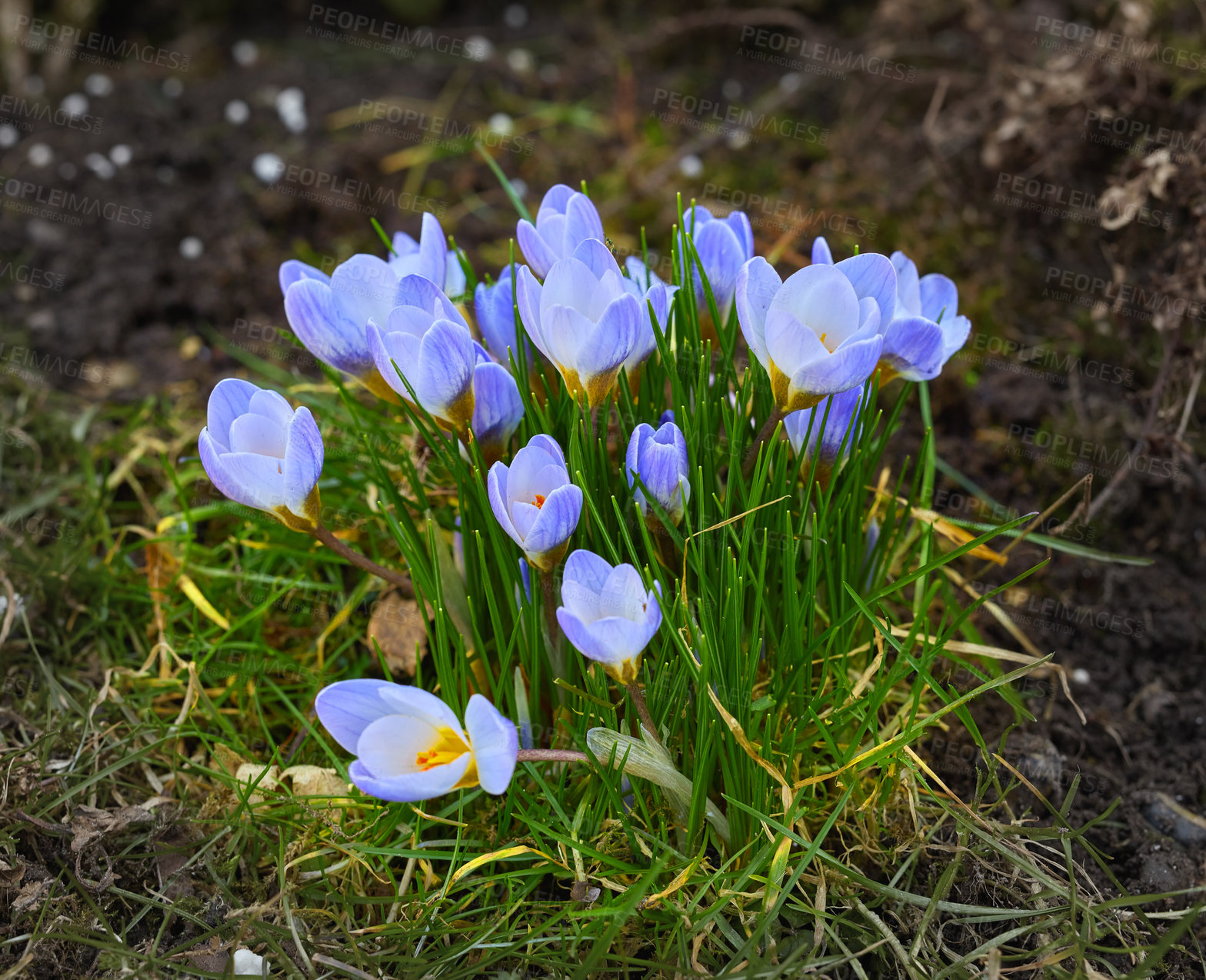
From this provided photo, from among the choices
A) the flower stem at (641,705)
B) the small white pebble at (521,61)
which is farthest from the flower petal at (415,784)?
the small white pebble at (521,61)

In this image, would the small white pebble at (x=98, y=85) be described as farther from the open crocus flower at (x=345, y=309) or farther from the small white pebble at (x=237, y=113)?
the open crocus flower at (x=345, y=309)

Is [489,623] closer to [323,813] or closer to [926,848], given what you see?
[323,813]

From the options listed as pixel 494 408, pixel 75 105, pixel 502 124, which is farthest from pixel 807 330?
pixel 75 105

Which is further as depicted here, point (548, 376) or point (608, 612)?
point (548, 376)

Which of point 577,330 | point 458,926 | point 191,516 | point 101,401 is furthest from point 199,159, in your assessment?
point 458,926

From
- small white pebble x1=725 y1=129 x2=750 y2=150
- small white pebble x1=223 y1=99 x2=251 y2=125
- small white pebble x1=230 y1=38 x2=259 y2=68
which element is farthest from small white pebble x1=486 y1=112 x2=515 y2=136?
small white pebble x1=230 y1=38 x2=259 y2=68

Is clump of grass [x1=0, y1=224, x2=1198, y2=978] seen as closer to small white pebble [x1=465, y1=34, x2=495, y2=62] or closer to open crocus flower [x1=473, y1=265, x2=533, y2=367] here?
open crocus flower [x1=473, y1=265, x2=533, y2=367]

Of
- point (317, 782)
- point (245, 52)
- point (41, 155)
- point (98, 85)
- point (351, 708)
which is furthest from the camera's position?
point (245, 52)

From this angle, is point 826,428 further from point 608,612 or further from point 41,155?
point 41,155
